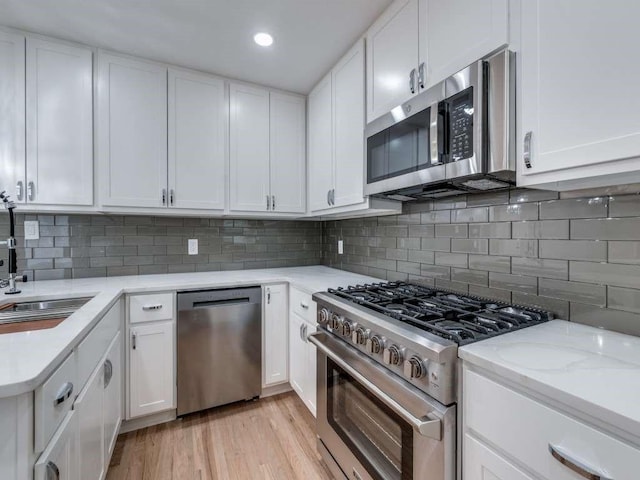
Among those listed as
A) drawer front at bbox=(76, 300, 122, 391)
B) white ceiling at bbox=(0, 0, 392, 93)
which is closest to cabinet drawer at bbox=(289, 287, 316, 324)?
drawer front at bbox=(76, 300, 122, 391)

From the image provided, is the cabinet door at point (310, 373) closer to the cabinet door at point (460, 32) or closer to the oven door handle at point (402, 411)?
the oven door handle at point (402, 411)

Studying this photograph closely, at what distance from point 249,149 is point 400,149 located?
1.42 m

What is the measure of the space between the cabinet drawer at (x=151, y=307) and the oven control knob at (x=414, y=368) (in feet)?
5.26

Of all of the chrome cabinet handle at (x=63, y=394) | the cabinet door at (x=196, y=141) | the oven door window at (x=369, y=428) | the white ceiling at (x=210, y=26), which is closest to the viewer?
the chrome cabinet handle at (x=63, y=394)

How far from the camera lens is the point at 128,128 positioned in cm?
210

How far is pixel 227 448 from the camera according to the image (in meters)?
1.83

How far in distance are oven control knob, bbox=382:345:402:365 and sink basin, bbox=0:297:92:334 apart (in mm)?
1451

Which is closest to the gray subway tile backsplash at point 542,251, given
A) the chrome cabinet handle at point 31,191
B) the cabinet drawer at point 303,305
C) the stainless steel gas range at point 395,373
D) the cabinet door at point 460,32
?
the stainless steel gas range at point 395,373

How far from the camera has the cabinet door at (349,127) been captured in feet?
6.26

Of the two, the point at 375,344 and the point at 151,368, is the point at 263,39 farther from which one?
the point at 151,368

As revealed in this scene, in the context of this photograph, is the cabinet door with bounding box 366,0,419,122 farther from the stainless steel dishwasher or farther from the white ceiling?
the stainless steel dishwasher

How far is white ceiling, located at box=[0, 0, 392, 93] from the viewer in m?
1.64

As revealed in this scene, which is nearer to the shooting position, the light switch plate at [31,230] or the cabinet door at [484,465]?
the cabinet door at [484,465]

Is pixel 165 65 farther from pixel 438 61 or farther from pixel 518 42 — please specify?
pixel 518 42
